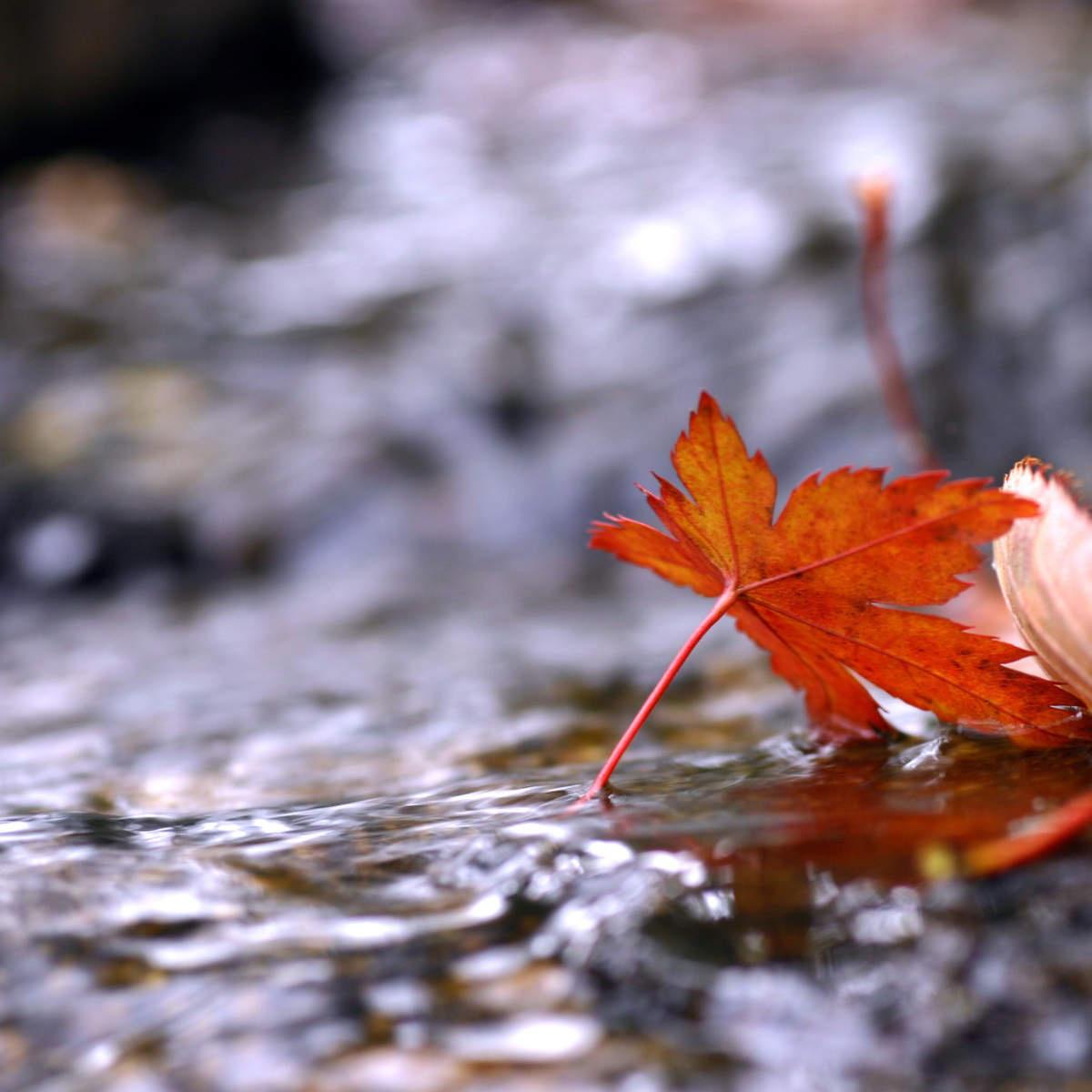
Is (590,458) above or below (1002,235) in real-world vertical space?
below

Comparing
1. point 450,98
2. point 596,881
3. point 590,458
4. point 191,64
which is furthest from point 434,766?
point 450,98

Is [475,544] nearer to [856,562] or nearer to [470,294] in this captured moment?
[470,294]

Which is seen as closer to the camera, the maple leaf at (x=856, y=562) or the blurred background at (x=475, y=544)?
the blurred background at (x=475, y=544)

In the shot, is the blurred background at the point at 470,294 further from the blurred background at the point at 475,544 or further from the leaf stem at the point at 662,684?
the leaf stem at the point at 662,684

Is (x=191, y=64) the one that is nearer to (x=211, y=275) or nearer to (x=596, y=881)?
(x=211, y=275)

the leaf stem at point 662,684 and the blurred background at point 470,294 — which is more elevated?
the blurred background at point 470,294

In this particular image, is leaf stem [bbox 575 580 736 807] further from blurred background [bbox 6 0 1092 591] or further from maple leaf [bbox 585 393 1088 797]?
blurred background [bbox 6 0 1092 591]

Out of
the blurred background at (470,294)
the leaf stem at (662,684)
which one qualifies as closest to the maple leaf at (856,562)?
the leaf stem at (662,684)
